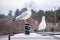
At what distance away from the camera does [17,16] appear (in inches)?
126

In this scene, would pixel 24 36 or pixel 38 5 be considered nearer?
pixel 24 36

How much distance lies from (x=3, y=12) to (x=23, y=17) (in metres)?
0.42

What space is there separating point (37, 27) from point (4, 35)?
651mm

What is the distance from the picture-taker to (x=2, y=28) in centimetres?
321

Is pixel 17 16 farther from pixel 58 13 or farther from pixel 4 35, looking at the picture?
pixel 58 13

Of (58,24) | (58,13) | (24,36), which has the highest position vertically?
(58,13)

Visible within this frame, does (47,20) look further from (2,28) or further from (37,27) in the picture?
(2,28)

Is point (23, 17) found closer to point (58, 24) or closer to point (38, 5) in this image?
point (38, 5)

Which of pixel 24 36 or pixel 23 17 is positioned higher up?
pixel 23 17

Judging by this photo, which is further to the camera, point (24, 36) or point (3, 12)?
point (3, 12)

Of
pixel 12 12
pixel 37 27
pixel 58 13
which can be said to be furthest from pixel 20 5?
pixel 58 13

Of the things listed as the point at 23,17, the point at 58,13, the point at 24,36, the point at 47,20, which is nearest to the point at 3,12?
the point at 23,17

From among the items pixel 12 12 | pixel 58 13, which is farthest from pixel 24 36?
pixel 58 13

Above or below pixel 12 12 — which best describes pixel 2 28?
below
